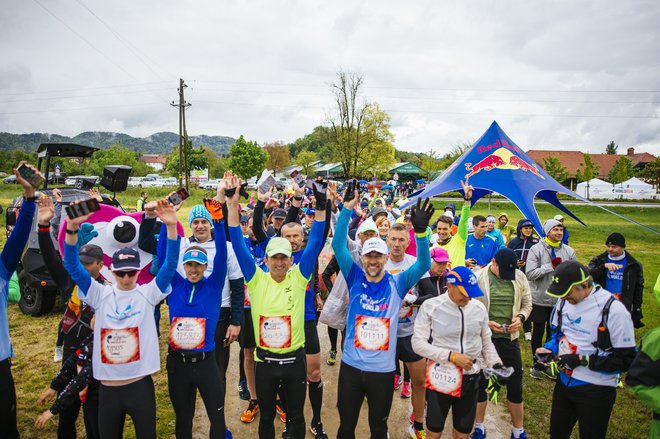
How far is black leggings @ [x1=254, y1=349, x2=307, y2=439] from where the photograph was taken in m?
3.22

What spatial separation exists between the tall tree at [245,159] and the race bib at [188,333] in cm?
5532

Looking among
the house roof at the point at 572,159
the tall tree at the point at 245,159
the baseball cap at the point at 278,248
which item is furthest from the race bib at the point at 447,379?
the house roof at the point at 572,159

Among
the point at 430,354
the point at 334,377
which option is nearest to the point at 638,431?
the point at 430,354

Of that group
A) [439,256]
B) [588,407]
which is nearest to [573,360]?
[588,407]

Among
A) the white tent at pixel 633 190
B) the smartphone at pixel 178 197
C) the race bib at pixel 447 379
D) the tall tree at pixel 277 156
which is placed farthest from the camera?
the tall tree at pixel 277 156

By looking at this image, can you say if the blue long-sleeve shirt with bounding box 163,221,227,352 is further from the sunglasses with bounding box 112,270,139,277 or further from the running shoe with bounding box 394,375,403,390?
the running shoe with bounding box 394,375,403,390

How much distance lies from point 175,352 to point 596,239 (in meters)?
20.9

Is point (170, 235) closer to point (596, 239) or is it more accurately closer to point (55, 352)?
point (55, 352)

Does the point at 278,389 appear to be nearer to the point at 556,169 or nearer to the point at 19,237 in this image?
the point at 19,237

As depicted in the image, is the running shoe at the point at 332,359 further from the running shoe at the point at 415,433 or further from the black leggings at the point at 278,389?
the black leggings at the point at 278,389

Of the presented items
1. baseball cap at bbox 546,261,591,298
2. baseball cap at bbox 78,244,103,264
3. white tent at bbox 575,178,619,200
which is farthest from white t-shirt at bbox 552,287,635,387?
white tent at bbox 575,178,619,200

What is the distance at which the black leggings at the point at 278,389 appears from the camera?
3219 mm

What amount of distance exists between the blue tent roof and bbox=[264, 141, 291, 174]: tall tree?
75.6 m

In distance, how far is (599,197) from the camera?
4347 cm
